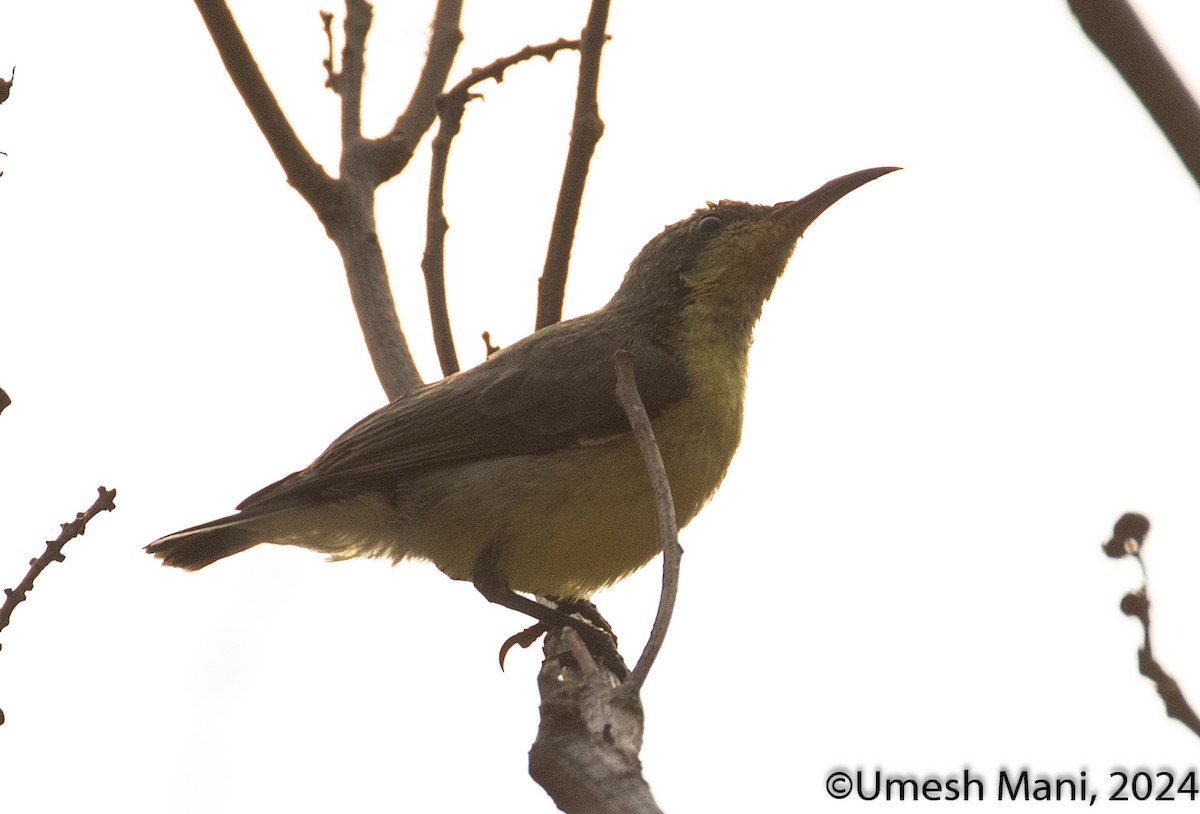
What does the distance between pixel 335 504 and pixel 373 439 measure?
0.32 meters

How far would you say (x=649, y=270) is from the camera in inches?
250

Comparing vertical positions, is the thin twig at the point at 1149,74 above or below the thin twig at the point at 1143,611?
above

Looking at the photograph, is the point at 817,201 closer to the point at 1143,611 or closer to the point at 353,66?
the point at 353,66

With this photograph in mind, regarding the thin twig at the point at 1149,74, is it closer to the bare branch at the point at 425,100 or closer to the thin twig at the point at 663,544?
the thin twig at the point at 663,544

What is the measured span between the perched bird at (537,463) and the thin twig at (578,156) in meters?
0.43

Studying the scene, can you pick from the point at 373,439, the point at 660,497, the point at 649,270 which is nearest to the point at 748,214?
the point at 649,270

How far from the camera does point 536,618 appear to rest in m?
5.27

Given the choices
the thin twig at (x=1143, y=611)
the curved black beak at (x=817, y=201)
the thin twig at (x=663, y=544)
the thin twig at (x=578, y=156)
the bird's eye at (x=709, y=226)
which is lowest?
the thin twig at (x=1143, y=611)

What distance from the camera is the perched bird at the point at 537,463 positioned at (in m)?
5.23

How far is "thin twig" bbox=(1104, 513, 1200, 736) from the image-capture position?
1.51m

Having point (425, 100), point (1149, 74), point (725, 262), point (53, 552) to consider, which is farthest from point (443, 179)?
point (1149, 74)

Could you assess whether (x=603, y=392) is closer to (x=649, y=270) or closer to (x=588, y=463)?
(x=588, y=463)

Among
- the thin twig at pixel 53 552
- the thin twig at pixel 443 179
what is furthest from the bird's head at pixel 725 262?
the thin twig at pixel 53 552

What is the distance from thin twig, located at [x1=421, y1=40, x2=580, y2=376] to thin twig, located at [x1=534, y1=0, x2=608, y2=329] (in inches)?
14.4
